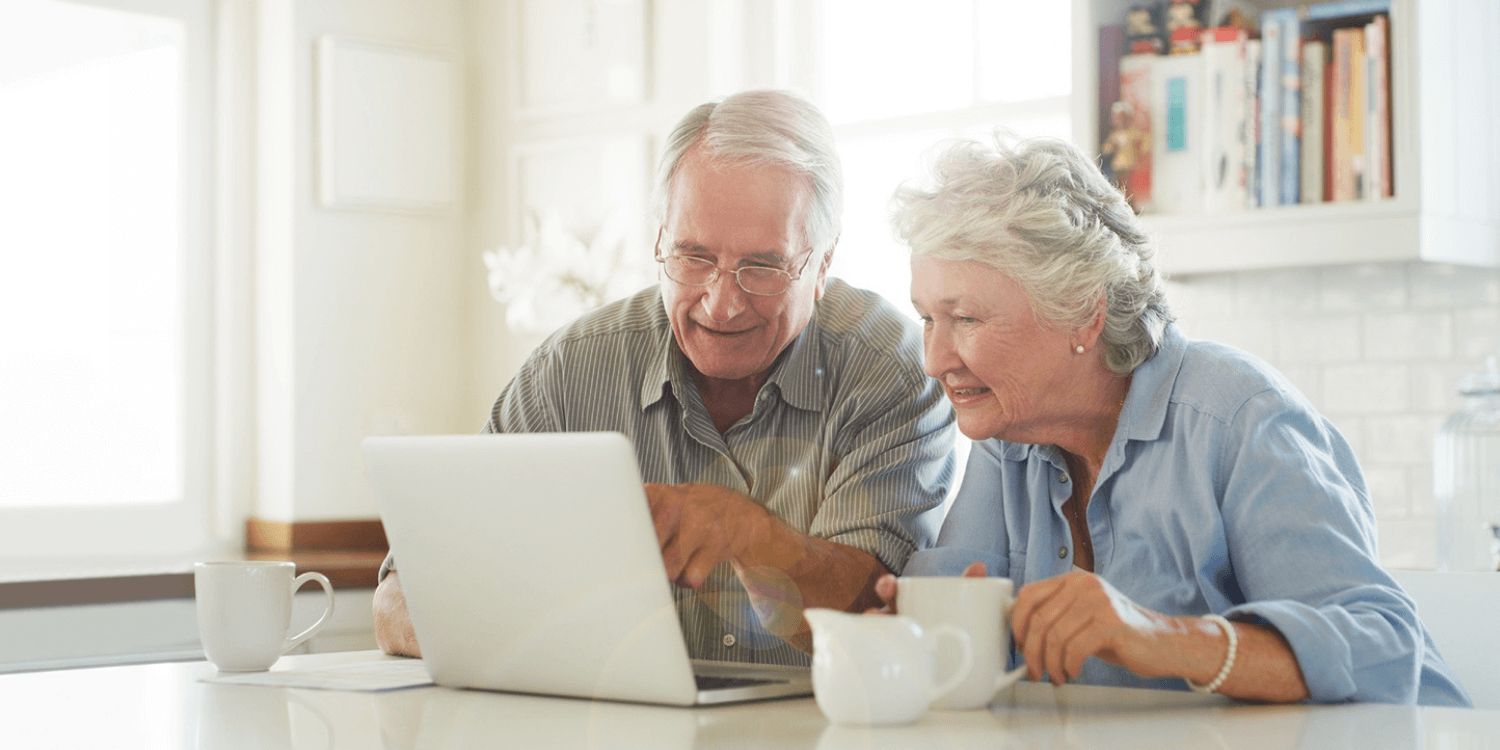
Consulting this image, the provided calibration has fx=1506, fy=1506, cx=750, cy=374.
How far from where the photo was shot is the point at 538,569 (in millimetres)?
1266

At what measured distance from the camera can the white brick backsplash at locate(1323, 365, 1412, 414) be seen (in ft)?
8.47

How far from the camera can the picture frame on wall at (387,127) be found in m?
4.03

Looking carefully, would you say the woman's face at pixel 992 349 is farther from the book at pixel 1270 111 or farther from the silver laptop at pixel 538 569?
the book at pixel 1270 111

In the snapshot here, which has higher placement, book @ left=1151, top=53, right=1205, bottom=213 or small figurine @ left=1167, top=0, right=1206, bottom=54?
small figurine @ left=1167, top=0, right=1206, bottom=54

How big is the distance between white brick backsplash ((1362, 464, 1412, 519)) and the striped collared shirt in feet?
3.53

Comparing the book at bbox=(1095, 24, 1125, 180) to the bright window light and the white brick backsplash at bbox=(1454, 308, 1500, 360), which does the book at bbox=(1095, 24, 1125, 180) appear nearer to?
the white brick backsplash at bbox=(1454, 308, 1500, 360)

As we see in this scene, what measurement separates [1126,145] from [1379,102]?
1.37 ft

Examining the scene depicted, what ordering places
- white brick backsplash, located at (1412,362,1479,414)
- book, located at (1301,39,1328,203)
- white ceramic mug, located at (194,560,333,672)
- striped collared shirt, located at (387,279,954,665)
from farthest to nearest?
white brick backsplash, located at (1412,362,1479,414) → book, located at (1301,39,1328,203) → striped collared shirt, located at (387,279,954,665) → white ceramic mug, located at (194,560,333,672)

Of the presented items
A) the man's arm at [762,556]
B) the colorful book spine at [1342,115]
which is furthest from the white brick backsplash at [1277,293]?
the man's arm at [762,556]

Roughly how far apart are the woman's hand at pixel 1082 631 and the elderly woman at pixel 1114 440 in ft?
0.36

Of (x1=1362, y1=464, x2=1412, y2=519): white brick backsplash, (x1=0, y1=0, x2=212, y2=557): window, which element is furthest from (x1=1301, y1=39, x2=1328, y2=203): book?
(x1=0, y1=0, x2=212, y2=557): window

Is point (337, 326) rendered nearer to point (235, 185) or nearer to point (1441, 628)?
point (235, 185)

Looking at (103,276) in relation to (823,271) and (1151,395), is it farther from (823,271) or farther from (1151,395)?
(1151,395)

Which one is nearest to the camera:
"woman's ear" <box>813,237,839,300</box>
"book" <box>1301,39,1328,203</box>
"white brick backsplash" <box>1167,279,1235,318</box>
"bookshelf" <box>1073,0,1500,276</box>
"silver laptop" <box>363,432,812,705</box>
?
"silver laptop" <box>363,432,812,705</box>
